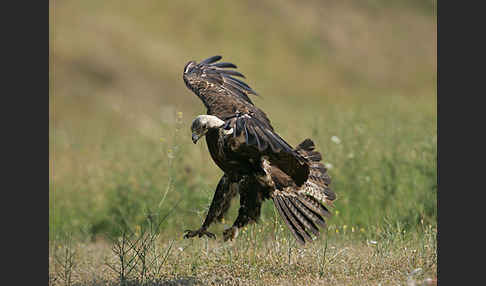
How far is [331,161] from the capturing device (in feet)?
29.3

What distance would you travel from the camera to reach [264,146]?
4902mm

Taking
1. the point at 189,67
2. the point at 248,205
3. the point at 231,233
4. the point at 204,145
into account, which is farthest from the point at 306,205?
the point at 189,67

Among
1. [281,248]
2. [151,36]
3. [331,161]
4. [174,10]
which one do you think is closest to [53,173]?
[331,161]

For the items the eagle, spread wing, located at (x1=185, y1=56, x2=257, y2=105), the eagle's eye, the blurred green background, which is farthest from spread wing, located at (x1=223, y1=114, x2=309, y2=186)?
the eagle's eye

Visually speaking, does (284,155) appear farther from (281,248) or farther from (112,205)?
(112,205)

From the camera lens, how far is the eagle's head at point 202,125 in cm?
540

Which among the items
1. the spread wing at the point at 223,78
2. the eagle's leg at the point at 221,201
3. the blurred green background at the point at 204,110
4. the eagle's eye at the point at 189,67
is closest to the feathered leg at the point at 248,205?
the eagle's leg at the point at 221,201

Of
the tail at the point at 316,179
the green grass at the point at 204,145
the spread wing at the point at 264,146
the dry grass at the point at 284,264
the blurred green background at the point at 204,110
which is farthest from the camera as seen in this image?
the blurred green background at the point at 204,110

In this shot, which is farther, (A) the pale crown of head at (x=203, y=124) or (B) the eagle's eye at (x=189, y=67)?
(B) the eagle's eye at (x=189, y=67)

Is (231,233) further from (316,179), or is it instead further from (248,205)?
(316,179)

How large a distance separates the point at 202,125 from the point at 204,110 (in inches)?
54.5

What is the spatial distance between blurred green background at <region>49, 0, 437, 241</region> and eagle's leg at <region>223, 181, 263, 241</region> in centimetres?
46

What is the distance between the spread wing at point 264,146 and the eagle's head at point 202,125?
0.52 ft

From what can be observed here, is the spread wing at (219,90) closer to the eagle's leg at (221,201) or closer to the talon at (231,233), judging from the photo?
the eagle's leg at (221,201)
